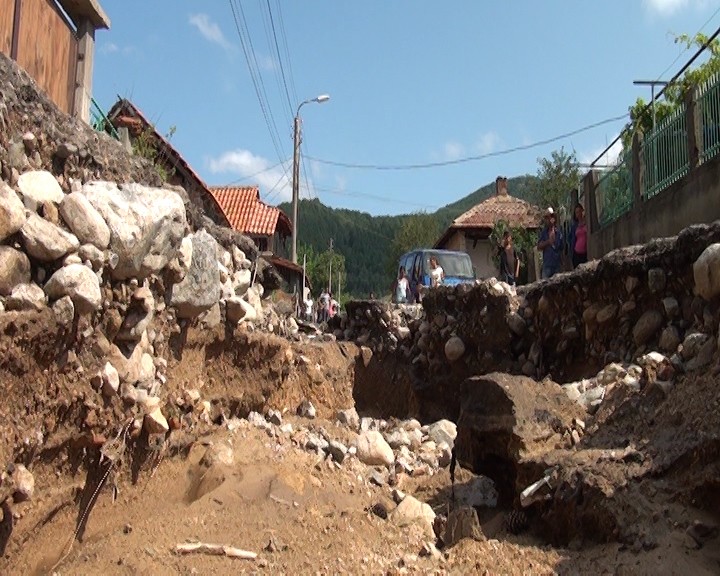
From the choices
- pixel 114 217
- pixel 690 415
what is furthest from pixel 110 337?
pixel 690 415

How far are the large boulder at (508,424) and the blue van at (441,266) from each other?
985 cm

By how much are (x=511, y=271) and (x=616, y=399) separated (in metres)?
8.85

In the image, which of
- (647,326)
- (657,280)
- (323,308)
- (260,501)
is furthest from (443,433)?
(323,308)

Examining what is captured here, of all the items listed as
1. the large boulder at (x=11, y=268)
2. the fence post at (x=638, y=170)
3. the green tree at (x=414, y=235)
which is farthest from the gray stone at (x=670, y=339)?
the green tree at (x=414, y=235)

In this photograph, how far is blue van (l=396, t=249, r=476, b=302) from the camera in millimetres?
15177

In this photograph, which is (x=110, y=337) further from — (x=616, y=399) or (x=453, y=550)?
(x=616, y=399)

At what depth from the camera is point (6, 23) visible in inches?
189

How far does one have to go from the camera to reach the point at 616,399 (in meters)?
4.71

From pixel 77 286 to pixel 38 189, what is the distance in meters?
0.49

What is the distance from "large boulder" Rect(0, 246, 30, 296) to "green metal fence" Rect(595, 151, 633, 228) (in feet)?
30.5

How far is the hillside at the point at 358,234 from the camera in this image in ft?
223

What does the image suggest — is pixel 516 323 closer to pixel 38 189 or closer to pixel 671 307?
pixel 671 307

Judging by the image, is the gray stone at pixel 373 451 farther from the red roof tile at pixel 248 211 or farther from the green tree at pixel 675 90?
the red roof tile at pixel 248 211

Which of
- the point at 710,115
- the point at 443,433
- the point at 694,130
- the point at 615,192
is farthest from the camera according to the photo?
the point at 615,192
